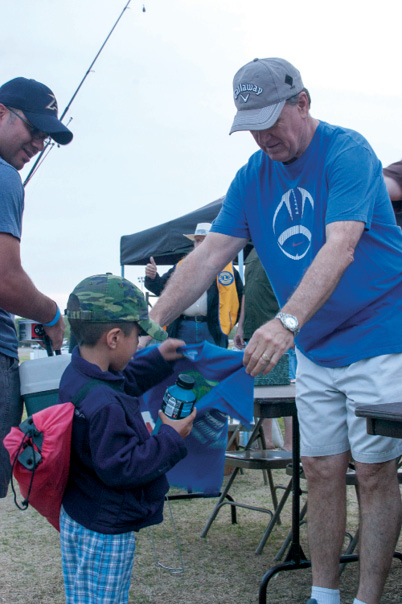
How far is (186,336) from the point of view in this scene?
237 inches

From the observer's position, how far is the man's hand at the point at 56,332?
98.8 inches

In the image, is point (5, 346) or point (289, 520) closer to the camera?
point (5, 346)

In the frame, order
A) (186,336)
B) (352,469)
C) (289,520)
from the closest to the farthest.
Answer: (352,469) < (289,520) < (186,336)

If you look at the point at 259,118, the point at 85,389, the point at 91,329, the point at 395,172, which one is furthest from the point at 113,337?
the point at 395,172

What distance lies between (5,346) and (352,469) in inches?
87.4

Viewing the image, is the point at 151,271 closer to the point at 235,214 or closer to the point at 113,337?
the point at 235,214

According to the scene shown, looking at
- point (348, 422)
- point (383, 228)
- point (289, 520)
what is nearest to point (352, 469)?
point (289, 520)

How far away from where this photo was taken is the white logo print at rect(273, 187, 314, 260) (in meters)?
2.41

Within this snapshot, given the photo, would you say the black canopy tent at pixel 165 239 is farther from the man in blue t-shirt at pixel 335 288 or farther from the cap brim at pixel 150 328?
the cap brim at pixel 150 328

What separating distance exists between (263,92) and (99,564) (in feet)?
5.70

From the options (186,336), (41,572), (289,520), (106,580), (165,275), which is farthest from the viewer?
(165,275)

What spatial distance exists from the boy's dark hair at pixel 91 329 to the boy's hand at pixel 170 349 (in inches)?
14.4

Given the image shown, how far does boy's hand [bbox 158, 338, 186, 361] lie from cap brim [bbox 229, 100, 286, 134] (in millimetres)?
854

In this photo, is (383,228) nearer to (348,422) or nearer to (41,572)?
(348,422)
